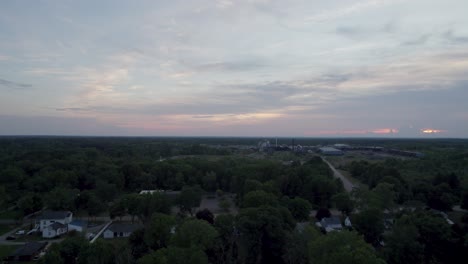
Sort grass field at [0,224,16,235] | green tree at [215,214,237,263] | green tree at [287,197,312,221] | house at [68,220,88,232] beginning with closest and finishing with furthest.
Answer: green tree at [215,214,237,263]
house at [68,220,88,232]
green tree at [287,197,312,221]
grass field at [0,224,16,235]

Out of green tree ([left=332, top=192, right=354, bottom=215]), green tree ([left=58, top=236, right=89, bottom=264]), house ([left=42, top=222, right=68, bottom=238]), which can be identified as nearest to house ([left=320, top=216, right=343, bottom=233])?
green tree ([left=332, top=192, right=354, bottom=215])

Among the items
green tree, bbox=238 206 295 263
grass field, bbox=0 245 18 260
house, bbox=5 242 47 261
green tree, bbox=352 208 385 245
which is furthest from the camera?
green tree, bbox=352 208 385 245

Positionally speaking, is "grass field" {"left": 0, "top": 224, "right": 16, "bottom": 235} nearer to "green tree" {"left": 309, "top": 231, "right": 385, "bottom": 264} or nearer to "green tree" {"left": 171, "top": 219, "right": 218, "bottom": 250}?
"green tree" {"left": 171, "top": 219, "right": 218, "bottom": 250}

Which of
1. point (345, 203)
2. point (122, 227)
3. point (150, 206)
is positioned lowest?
point (122, 227)

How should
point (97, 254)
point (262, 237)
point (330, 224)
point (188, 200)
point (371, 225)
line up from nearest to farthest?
point (97, 254) < point (262, 237) < point (371, 225) < point (330, 224) < point (188, 200)

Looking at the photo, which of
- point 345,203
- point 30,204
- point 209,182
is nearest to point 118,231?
point 30,204

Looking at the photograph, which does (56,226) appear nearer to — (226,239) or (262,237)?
(226,239)
